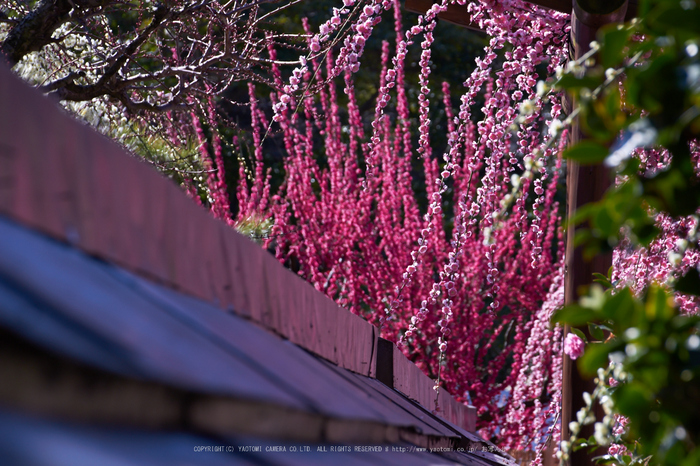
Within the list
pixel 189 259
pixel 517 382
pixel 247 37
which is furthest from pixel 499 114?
pixel 517 382

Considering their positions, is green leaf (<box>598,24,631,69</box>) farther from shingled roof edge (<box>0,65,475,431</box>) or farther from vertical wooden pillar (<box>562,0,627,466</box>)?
vertical wooden pillar (<box>562,0,627,466</box>)

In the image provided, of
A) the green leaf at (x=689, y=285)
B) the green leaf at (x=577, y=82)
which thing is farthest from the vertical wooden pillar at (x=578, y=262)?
the green leaf at (x=577, y=82)

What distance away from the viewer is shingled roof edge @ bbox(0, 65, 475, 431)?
1.80ft

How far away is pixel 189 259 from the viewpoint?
853 millimetres

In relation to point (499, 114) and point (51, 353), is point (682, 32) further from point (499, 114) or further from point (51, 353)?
point (499, 114)

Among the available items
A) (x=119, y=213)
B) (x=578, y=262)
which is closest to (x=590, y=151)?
(x=119, y=213)

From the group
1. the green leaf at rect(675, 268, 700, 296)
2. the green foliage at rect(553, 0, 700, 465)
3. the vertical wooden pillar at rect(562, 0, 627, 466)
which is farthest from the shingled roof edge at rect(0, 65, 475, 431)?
the vertical wooden pillar at rect(562, 0, 627, 466)

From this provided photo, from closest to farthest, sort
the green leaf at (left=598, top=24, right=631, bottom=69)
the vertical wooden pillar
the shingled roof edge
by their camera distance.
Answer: the shingled roof edge < the green leaf at (left=598, top=24, right=631, bottom=69) < the vertical wooden pillar

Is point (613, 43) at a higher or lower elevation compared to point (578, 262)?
lower

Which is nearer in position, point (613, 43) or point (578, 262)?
point (613, 43)

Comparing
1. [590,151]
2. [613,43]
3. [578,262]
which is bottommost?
[590,151]

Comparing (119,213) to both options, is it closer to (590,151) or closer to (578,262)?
(590,151)

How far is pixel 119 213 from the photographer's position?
0.68 m

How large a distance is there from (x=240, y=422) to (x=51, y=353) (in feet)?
0.83
